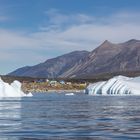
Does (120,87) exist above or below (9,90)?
above

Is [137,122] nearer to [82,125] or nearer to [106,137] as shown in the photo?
[82,125]

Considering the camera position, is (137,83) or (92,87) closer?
(137,83)

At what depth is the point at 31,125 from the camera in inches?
1091

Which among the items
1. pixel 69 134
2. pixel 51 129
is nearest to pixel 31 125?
pixel 51 129

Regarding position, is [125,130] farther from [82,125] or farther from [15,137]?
[15,137]

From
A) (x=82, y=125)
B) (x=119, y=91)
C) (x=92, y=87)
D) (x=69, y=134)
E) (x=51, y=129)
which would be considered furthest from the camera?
(x=92, y=87)

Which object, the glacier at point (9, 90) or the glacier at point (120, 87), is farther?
the glacier at point (120, 87)

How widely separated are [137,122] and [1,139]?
9940mm

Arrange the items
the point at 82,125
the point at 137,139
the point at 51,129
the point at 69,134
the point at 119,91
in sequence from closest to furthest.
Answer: the point at 137,139 < the point at 69,134 < the point at 51,129 < the point at 82,125 < the point at 119,91

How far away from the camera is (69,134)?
2320 cm

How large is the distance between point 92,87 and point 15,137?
94720mm

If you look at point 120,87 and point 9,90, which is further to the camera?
point 120,87

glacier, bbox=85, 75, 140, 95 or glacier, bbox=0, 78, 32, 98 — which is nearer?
glacier, bbox=0, 78, 32, 98

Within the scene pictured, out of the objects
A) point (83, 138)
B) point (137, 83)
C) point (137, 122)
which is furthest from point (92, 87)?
point (83, 138)
